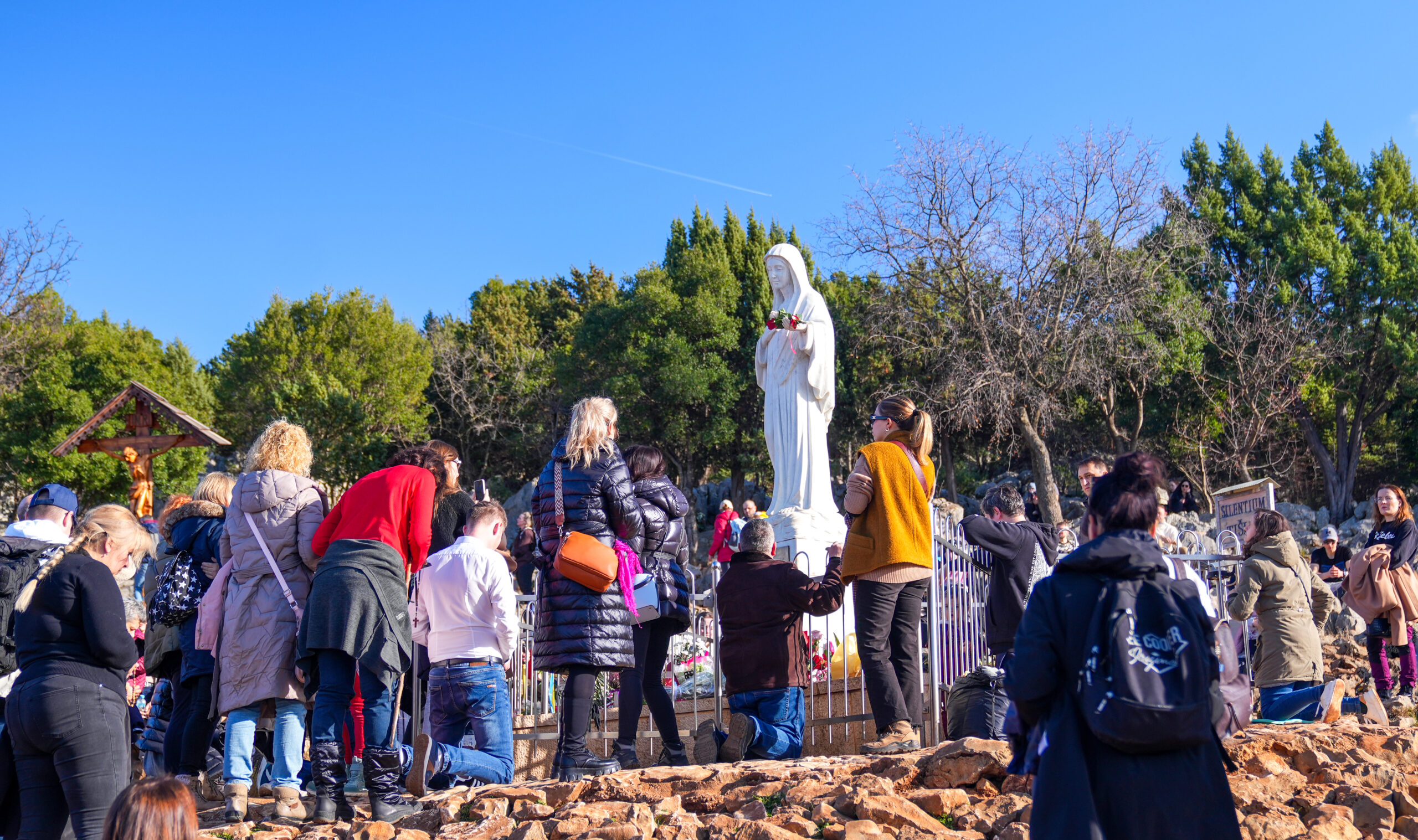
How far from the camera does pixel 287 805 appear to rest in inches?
179

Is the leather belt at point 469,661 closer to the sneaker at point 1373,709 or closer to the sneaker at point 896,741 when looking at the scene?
the sneaker at point 896,741

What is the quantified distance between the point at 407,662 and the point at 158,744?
→ 7.05 ft

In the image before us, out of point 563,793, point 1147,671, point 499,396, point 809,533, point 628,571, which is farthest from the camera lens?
point 499,396

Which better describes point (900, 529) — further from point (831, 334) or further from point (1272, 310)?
point (1272, 310)

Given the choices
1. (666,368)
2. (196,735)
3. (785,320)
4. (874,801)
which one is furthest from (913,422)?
(666,368)

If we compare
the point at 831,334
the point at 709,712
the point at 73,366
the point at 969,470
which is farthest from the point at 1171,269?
the point at 73,366

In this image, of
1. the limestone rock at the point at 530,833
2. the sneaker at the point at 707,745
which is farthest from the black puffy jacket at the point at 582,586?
the limestone rock at the point at 530,833

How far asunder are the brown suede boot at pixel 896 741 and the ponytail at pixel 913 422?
1313 mm

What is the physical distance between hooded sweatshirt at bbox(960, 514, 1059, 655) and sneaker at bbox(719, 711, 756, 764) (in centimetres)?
136

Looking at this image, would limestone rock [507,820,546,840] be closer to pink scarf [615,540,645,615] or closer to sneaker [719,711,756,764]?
pink scarf [615,540,645,615]

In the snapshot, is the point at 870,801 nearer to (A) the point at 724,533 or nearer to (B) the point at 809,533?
(B) the point at 809,533

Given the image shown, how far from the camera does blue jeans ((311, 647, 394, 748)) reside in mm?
4566

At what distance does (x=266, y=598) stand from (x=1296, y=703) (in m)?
5.11

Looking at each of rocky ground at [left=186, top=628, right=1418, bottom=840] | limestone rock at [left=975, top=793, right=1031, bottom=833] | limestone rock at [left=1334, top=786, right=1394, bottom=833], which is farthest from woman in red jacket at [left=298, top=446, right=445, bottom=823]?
limestone rock at [left=1334, top=786, right=1394, bottom=833]
